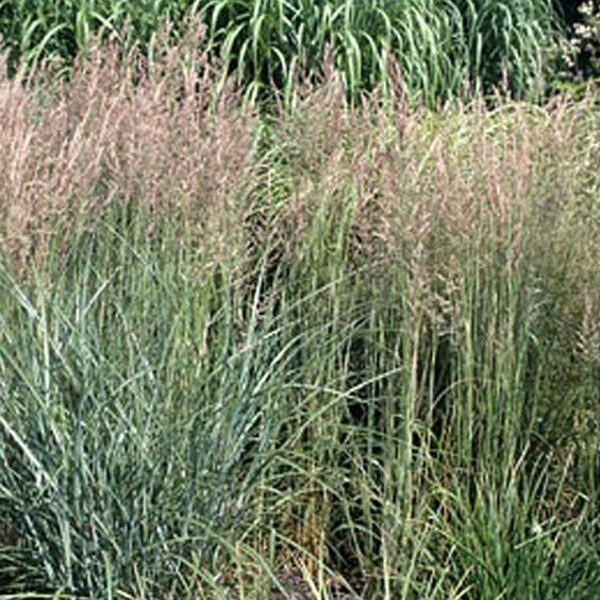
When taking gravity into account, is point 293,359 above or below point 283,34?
below

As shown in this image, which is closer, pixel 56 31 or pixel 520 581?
pixel 520 581

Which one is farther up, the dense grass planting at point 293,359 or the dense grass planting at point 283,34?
the dense grass planting at point 283,34

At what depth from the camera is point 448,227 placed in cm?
376

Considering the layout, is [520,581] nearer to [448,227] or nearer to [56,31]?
[448,227]

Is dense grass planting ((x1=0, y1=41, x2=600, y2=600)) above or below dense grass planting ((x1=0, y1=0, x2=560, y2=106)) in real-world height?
below

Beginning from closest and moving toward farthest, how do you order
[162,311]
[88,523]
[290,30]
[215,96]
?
[88,523] → [162,311] → [215,96] → [290,30]

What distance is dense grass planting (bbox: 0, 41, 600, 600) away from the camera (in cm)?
325

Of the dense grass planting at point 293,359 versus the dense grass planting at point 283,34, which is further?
the dense grass planting at point 283,34

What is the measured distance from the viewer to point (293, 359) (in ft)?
13.0

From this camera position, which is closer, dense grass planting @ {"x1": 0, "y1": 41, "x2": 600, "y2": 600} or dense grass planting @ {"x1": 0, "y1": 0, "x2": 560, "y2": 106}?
dense grass planting @ {"x1": 0, "y1": 41, "x2": 600, "y2": 600}

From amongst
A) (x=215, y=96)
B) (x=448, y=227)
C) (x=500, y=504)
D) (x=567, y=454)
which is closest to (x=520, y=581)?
(x=500, y=504)

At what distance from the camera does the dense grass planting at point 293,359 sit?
128 inches

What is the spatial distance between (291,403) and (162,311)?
0.55m

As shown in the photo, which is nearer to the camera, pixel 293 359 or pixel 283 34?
pixel 293 359
